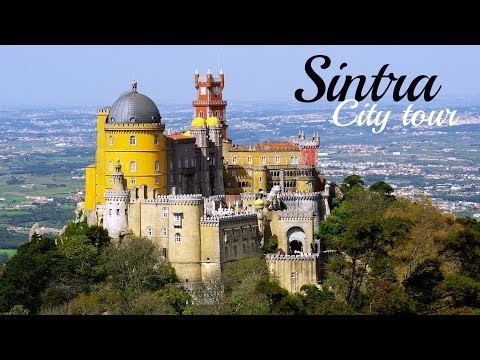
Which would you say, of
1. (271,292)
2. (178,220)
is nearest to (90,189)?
(178,220)

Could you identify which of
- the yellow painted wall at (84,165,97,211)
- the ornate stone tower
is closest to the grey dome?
the yellow painted wall at (84,165,97,211)

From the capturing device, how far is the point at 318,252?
3859 cm

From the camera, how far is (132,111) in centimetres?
3962

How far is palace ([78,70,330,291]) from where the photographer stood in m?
36.8

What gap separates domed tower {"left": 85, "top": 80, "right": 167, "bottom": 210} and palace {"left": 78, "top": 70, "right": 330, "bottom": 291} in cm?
3

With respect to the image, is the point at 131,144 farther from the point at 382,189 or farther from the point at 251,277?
the point at 382,189

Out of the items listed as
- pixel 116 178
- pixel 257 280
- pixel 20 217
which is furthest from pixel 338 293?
pixel 20 217

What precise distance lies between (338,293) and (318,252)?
4.69 m

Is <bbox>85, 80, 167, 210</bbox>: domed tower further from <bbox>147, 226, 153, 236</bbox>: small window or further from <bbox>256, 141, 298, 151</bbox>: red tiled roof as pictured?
<bbox>256, 141, 298, 151</bbox>: red tiled roof

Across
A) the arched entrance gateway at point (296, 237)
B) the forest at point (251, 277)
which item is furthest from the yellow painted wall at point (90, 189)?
the arched entrance gateway at point (296, 237)
